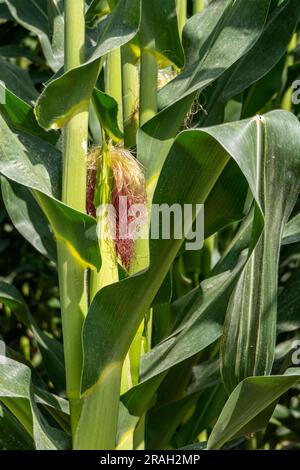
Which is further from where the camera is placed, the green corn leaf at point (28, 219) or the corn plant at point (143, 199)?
the green corn leaf at point (28, 219)

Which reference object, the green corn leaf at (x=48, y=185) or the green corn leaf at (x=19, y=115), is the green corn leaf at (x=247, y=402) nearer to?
the green corn leaf at (x=48, y=185)

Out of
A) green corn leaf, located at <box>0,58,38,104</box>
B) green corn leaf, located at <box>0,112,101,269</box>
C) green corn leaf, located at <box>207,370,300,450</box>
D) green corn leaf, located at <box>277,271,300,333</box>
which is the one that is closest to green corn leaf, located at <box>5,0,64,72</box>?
green corn leaf, located at <box>0,58,38,104</box>

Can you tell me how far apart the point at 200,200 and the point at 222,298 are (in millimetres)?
209

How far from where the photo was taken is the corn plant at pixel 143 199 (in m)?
1.04

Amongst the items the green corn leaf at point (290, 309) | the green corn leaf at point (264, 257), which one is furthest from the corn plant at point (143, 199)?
the green corn leaf at point (290, 309)

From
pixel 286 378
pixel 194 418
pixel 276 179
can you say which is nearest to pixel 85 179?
pixel 276 179

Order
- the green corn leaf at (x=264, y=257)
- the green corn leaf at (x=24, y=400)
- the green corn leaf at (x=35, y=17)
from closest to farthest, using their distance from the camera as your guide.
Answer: the green corn leaf at (x=264, y=257), the green corn leaf at (x=24, y=400), the green corn leaf at (x=35, y=17)

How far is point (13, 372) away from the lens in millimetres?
1126

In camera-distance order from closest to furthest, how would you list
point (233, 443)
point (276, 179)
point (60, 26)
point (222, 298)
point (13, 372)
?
point (276, 179) → point (13, 372) → point (222, 298) → point (60, 26) → point (233, 443)

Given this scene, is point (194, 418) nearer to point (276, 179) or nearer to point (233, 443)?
point (233, 443)

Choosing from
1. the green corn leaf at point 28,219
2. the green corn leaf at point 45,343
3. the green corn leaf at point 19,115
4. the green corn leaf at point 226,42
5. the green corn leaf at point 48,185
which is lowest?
the green corn leaf at point 45,343

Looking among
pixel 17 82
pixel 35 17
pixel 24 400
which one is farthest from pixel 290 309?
pixel 35 17

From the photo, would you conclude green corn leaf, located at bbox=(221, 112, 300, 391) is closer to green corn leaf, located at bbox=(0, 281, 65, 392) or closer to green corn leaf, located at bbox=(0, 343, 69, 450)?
green corn leaf, located at bbox=(0, 343, 69, 450)

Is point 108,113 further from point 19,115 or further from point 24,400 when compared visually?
point 24,400
